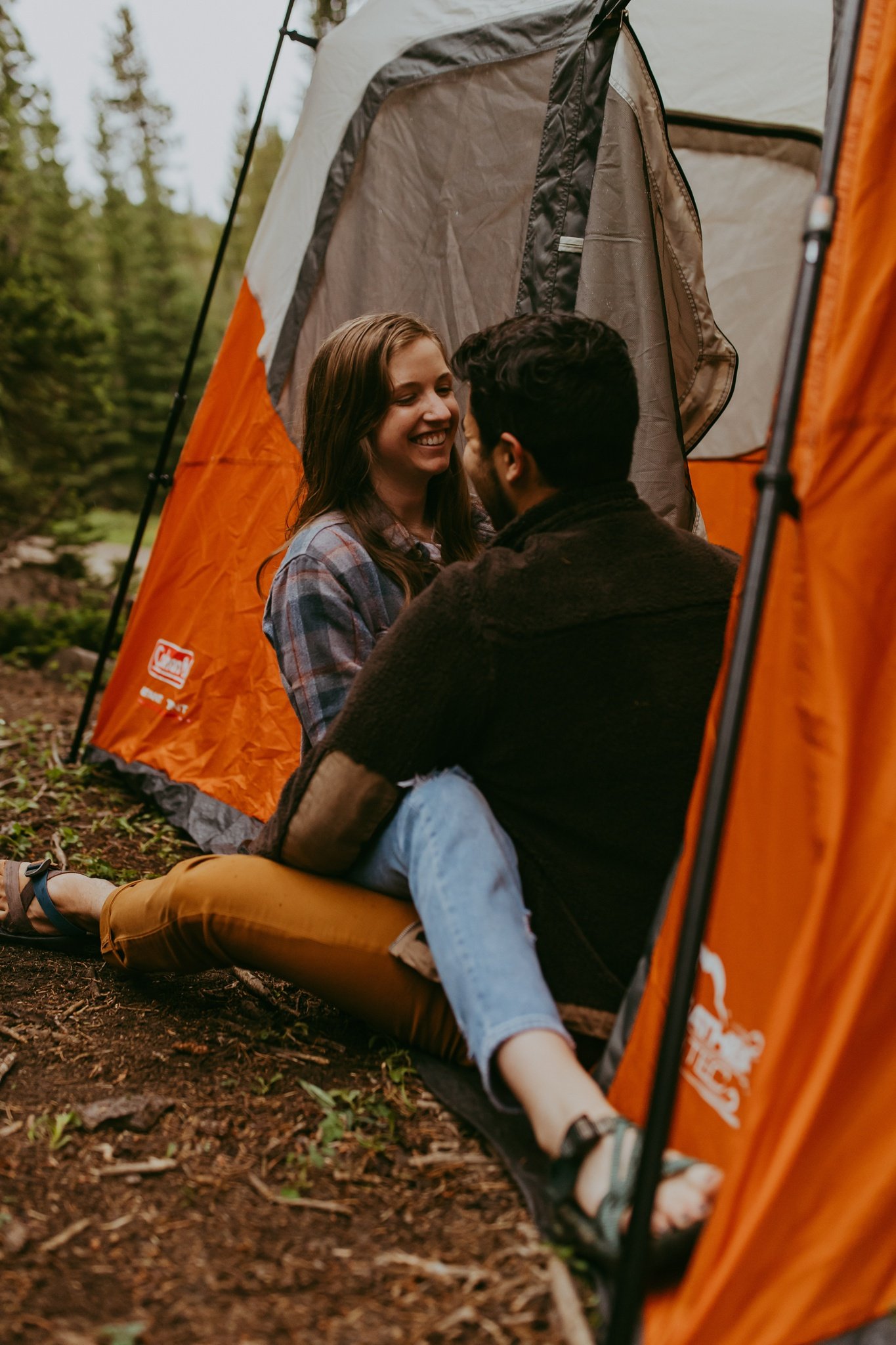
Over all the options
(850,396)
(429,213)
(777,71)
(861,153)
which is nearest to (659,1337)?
(850,396)

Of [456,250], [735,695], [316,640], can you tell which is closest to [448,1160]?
[735,695]

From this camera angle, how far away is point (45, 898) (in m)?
2.38

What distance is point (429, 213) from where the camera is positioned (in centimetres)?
311

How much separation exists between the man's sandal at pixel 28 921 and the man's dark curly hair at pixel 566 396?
4.93 feet

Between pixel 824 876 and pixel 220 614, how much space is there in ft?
8.37

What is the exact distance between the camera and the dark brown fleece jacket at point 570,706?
5.19 feet

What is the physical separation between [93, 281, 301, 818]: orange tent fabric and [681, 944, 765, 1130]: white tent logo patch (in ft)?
6.45

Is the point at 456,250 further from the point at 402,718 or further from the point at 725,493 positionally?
the point at 402,718

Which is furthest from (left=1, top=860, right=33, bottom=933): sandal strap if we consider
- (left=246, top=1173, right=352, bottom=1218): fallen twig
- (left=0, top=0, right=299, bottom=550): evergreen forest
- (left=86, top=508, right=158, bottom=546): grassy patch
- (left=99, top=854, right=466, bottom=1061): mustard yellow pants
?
(left=86, top=508, right=158, bottom=546): grassy patch

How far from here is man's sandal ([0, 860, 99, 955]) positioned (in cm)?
239

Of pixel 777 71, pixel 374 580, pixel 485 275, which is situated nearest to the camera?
pixel 374 580

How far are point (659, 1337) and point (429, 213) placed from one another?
9.47ft

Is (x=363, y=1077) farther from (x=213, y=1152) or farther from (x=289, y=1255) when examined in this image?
(x=289, y=1255)

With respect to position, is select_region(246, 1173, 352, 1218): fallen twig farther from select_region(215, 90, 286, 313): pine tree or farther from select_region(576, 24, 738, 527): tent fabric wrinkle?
select_region(215, 90, 286, 313): pine tree
